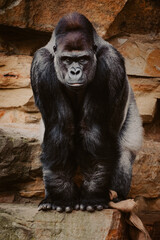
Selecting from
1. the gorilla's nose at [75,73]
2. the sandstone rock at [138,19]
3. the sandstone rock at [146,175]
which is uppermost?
the gorilla's nose at [75,73]

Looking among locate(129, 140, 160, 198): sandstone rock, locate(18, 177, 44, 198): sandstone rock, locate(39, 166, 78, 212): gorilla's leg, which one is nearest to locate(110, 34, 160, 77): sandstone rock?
locate(129, 140, 160, 198): sandstone rock

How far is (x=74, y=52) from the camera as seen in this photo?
8.50 feet

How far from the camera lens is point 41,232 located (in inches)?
106

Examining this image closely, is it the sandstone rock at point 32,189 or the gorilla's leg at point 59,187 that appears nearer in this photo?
the gorilla's leg at point 59,187

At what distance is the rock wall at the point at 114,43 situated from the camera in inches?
151

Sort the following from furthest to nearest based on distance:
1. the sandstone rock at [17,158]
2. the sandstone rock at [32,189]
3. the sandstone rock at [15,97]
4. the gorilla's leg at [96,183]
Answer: the sandstone rock at [15,97]
the sandstone rock at [32,189]
the sandstone rock at [17,158]
the gorilla's leg at [96,183]

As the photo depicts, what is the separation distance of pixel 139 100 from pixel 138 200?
1.03 meters

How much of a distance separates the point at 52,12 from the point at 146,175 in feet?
6.19

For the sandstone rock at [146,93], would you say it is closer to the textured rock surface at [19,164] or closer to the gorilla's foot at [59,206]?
the textured rock surface at [19,164]

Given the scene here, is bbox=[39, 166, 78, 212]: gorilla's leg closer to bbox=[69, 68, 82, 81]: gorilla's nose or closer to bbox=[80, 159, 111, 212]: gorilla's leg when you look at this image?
bbox=[80, 159, 111, 212]: gorilla's leg

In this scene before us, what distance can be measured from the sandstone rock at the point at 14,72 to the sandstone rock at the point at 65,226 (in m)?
1.59

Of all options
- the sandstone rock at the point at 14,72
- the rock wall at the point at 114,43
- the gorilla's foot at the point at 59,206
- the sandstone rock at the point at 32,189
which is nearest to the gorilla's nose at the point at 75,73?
the gorilla's foot at the point at 59,206

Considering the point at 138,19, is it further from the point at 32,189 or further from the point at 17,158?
the point at 32,189

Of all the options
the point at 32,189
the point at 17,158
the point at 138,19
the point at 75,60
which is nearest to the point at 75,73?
the point at 75,60
